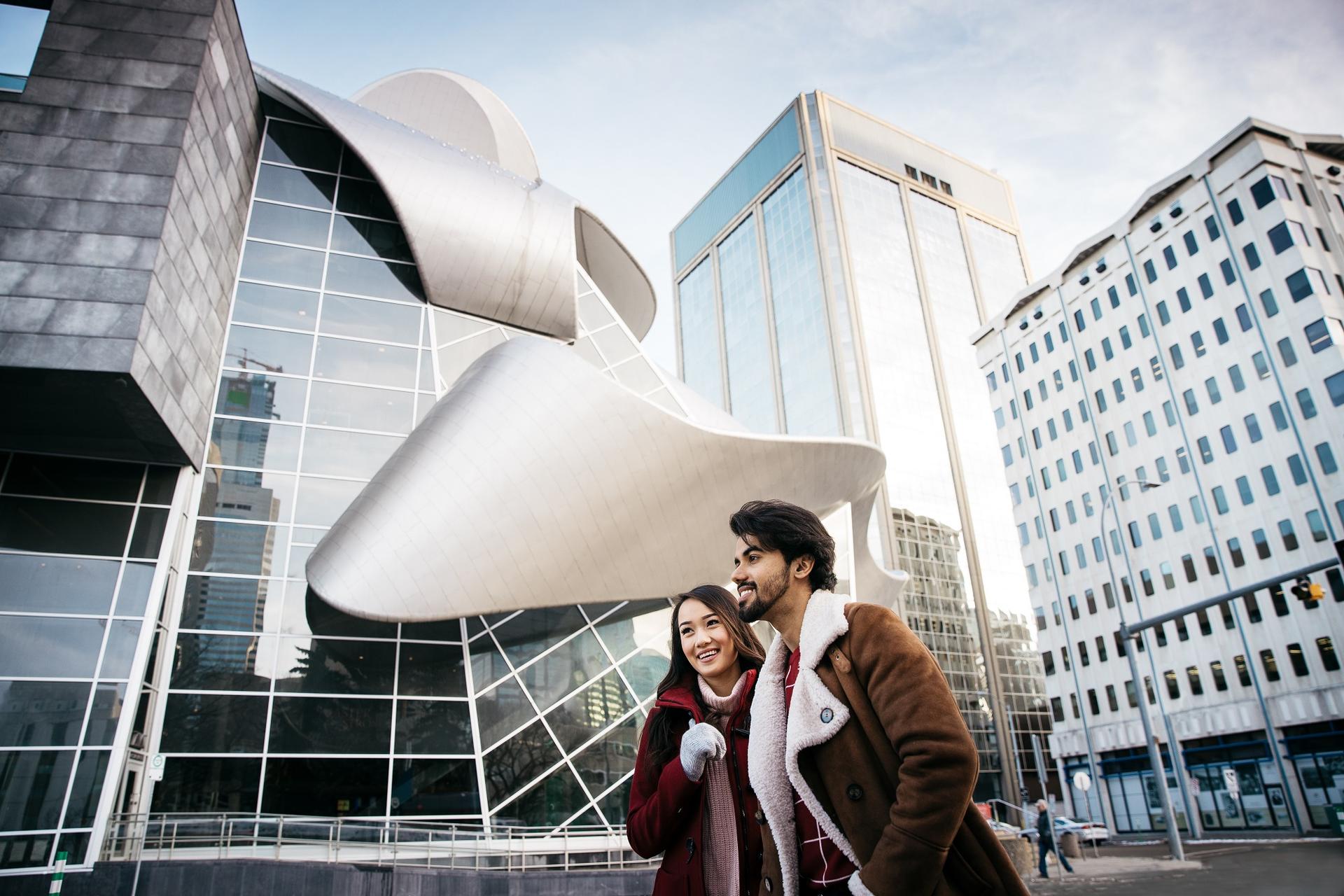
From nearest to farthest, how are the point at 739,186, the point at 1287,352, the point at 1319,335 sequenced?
the point at 1319,335 → the point at 1287,352 → the point at 739,186

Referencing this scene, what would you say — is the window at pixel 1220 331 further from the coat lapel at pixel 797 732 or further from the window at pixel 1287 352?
the coat lapel at pixel 797 732

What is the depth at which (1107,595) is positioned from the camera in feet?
159

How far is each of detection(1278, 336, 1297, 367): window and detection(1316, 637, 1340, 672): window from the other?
1238cm

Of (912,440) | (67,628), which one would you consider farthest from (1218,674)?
(67,628)

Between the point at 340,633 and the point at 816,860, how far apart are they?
49.5 ft

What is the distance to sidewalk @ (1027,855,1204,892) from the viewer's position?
1655 cm

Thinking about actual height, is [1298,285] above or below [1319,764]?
above

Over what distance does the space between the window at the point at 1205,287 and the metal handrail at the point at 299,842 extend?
42764 mm

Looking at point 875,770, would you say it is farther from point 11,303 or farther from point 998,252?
point 998,252

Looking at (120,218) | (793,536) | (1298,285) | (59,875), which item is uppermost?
(1298,285)

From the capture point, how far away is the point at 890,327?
81.9 metres

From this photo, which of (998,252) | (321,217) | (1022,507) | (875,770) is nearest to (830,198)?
(998,252)

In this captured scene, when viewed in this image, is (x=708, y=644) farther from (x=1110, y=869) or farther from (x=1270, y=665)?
(x=1270, y=665)

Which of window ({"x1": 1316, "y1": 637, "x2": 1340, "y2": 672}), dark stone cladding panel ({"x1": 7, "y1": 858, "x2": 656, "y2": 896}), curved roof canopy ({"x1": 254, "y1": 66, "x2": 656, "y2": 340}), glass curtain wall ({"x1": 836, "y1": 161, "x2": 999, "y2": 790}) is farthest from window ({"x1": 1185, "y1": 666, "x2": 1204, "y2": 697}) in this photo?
dark stone cladding panel ({"x1": 7, "y1": 858, "x2": 656, "y2": 896})
